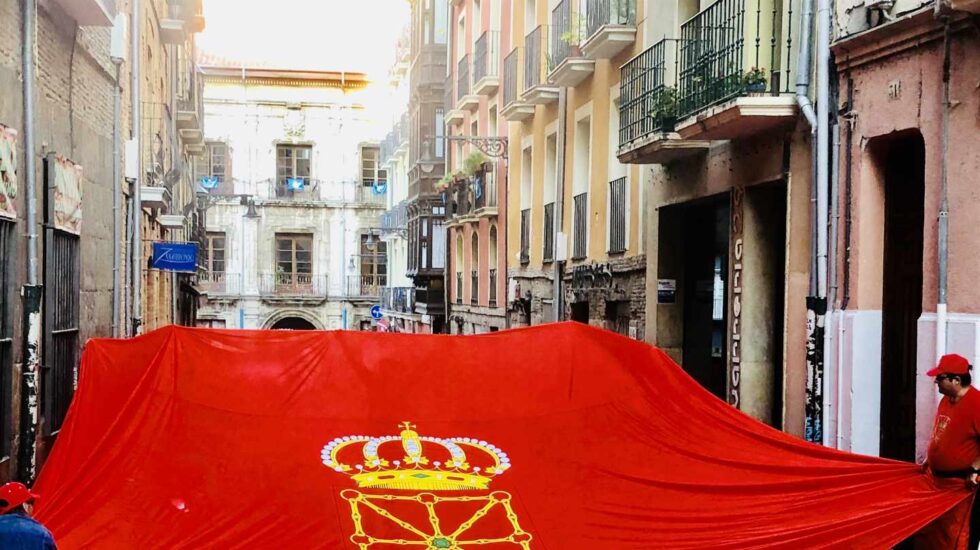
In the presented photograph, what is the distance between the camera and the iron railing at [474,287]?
29672mm

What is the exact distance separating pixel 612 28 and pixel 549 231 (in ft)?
17.8

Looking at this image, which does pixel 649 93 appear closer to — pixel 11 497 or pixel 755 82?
pixel 755 82

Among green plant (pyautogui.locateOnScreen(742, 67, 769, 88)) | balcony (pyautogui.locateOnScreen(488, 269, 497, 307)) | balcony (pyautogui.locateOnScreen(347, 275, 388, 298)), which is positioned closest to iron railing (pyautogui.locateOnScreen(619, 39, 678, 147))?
green plant (pyautogui.locateOnScreen(742, 67, 769, 88))

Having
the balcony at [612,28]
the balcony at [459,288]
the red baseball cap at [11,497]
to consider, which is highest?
the balcony at [612,28]

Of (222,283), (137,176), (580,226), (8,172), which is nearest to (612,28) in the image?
(580,226)

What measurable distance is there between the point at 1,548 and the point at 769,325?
380 inches

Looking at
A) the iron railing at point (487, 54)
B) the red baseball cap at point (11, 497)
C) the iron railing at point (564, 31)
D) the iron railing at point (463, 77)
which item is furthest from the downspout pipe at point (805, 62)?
the iron railing at point (463, 77)

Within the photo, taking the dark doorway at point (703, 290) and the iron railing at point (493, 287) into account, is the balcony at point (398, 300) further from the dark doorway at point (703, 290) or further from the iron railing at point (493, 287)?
the dark doorway at point (703, 290)

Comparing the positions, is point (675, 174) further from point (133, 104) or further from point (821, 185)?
point (133, 104)

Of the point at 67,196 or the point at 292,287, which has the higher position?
the point at 67,196

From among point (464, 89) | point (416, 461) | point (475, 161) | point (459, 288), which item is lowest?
point (416, 461)

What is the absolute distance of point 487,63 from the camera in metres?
27.4

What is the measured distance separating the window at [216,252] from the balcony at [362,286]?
17.2 ft

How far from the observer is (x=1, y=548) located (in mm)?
5371
